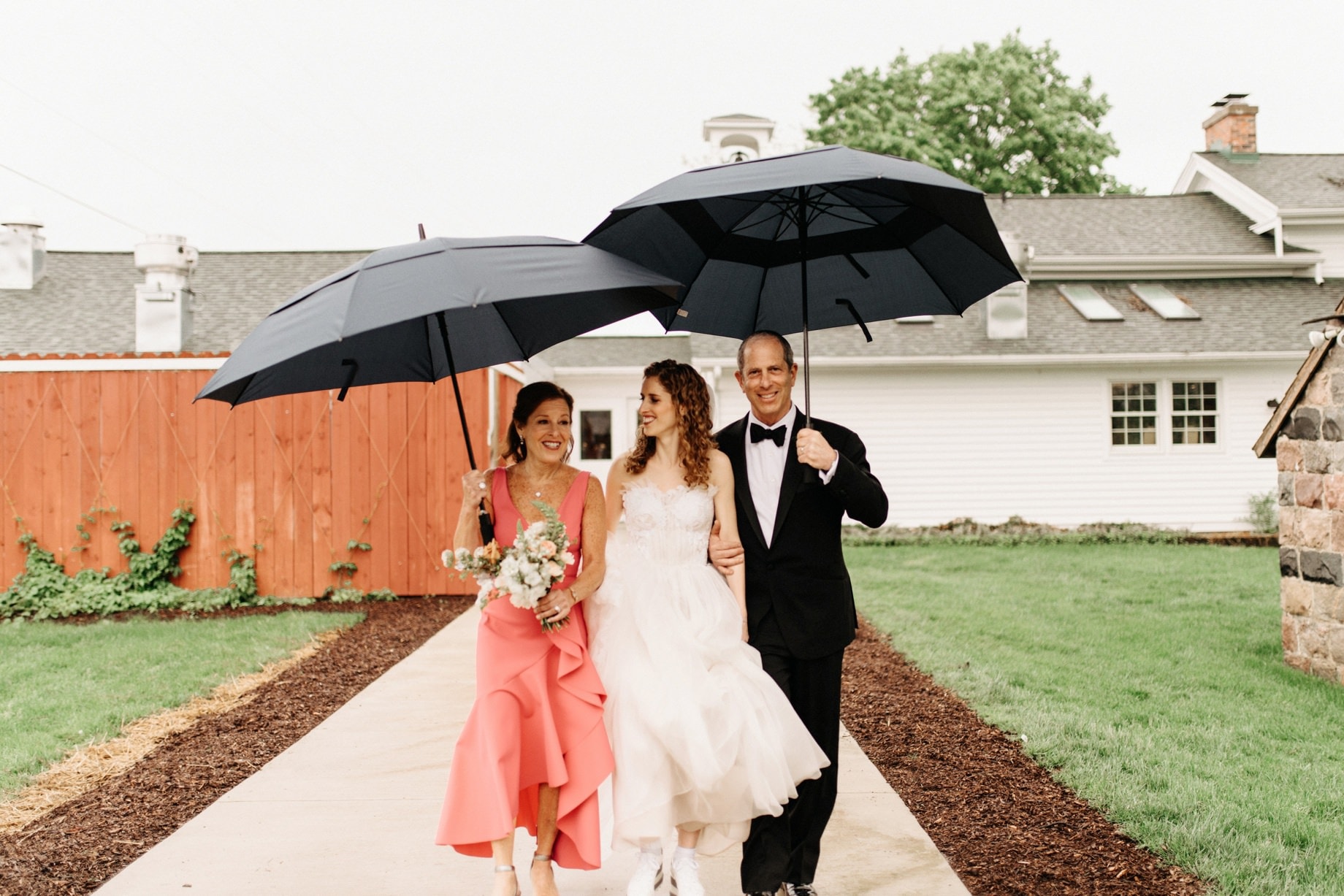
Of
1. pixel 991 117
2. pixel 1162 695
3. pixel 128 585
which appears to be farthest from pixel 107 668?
pixel 991 117

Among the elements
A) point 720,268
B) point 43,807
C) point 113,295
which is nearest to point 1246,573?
point 720,268

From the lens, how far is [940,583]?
11.1 metres

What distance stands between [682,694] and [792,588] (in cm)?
54

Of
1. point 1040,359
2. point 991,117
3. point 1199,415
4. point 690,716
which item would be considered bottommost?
point 690,716

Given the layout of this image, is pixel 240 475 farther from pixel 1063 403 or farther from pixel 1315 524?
pixel 1063 403

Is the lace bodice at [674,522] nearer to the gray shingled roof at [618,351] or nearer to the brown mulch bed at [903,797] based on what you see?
the brown mulch bed at [903,797]

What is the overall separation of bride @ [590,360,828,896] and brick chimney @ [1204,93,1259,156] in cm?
2158

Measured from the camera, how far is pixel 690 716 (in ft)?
10.5

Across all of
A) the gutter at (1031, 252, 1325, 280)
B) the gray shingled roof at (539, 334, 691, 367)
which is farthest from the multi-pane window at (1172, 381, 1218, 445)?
the gray shingled roof at (539, 334, 691, 367)

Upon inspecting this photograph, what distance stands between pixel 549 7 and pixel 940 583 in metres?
14.9

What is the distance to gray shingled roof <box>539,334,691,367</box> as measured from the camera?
818 inches

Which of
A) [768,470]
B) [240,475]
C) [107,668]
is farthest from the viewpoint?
[240,475]

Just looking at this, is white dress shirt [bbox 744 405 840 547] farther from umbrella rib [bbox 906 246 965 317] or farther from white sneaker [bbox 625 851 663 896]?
white sneaker [bbox 625 851 663 896]

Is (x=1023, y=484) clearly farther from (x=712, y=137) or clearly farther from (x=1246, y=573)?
(x=712, y=137)
